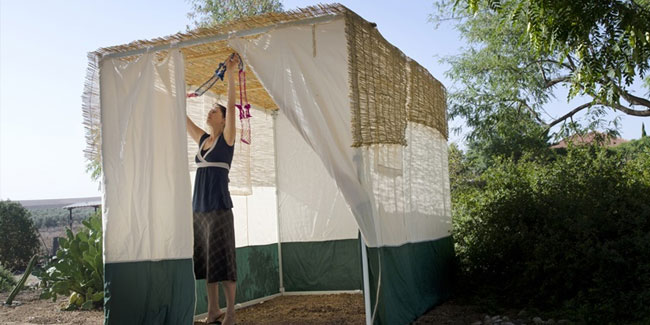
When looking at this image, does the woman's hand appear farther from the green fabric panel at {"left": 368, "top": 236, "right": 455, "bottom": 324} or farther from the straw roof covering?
the green fabric panel at {"left": 368, "top": 236, "right": 455, "bottom": 324}

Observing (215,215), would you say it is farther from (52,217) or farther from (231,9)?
(52,217)

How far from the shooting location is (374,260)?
4164mm

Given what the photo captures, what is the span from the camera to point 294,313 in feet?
18.7

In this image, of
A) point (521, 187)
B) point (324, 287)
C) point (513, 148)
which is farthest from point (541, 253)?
point (513, 148)

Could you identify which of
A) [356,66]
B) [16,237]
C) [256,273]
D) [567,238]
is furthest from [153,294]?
[16,237]

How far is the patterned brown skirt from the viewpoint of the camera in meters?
4.70

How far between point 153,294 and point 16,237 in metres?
11.4

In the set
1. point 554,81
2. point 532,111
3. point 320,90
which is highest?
point 554,81

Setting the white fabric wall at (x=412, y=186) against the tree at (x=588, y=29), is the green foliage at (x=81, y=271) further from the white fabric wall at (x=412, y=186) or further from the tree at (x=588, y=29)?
the tree at (x=588, y=29)

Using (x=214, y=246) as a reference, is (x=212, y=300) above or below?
below

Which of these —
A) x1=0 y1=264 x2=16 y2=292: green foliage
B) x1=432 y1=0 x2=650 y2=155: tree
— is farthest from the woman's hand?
x1=432 y1=0 x2=650 y2=155: tree

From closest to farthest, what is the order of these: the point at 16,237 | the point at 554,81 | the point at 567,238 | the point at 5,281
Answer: the point at 567,238 → the point at 5,281 → the point at 554,81 → the point at 16,237

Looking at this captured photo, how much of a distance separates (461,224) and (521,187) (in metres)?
0.81

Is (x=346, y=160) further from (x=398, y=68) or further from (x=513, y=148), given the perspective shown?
(x=513, y=148)
